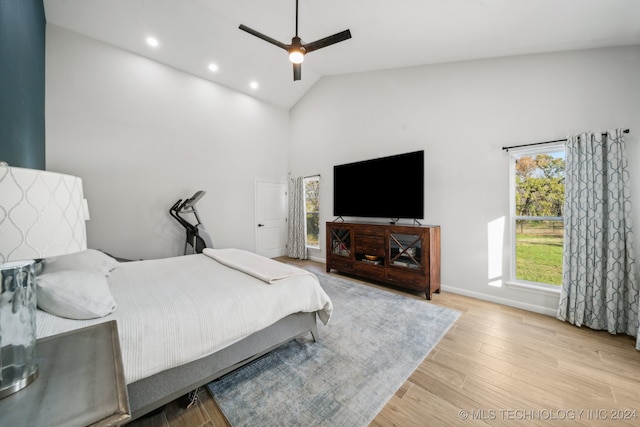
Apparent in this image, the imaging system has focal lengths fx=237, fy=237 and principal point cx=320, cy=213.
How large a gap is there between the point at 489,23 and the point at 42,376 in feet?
12.6

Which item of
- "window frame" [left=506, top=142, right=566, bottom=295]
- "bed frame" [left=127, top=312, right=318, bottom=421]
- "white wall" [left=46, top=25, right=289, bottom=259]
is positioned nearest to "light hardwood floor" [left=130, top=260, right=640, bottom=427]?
"bed frame" [left=127, top=312, right=318, bottom=421]

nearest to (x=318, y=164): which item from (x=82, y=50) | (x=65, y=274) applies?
(x=82, y=50)

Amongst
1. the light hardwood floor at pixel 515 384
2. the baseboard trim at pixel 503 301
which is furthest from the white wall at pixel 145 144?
the baseboard trim at pixel 503 301

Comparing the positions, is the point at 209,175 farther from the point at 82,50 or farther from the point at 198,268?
the point at 198,268

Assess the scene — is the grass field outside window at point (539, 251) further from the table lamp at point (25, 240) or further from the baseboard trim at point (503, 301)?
the table lamp at point (25, 240)

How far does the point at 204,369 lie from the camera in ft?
4.81

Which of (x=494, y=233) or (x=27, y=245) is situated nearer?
(x=27, y=245)

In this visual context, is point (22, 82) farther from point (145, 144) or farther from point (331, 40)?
point (331, 40)

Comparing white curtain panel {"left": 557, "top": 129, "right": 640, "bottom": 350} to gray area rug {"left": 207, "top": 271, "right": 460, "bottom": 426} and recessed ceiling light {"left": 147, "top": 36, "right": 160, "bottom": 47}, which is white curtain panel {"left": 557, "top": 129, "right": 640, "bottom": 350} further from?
recessed ceiling light {"left": 147, "top": 36, "right": 160, "bottom": 47}

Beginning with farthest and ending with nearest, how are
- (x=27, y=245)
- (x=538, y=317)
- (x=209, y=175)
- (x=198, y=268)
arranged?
(x=209, y=175) → (x=538, y=317) → (x=198, y=268) → (x=27, y=245)

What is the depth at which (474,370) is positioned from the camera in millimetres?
1820

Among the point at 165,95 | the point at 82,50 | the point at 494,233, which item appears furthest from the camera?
the point at 165,95

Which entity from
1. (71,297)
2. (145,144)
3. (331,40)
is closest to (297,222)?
(145,144)

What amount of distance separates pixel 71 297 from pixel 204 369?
32.0 inches
